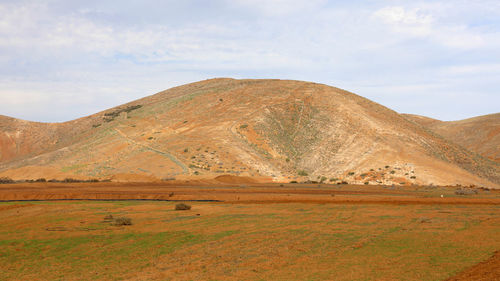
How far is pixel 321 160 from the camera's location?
196 feet

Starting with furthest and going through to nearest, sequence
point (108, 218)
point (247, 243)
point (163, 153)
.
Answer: point (163, 153), point (108, 218), point (247, 243)

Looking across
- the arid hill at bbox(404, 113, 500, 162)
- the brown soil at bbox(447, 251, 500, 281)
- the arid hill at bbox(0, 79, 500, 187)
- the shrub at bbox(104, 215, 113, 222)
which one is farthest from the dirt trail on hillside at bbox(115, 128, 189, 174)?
the arid hill at bbox(404, 113, 500, 162)

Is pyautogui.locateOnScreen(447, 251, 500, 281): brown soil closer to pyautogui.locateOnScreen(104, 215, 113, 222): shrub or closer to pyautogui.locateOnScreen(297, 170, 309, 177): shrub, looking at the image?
pyautogui.locateOnScreen(104, 215, 113, 222): shrub

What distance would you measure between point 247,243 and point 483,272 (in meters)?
7.94

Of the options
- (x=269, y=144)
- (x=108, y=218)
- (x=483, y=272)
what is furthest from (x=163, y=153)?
(x=483, y=272)

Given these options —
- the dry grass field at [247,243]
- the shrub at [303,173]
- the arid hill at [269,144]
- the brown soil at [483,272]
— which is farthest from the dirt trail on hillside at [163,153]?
the brown soil at [483,272]

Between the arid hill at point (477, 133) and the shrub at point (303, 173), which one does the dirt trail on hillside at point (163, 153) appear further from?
the arid hill at point (477, 133)

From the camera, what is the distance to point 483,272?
1000cm

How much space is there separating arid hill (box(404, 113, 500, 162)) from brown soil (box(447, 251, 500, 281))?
103 meters

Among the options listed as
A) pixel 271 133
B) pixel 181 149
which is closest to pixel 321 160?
A: pixel 271 133

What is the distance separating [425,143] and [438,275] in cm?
5615

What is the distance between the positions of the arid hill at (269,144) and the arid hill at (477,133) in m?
46.6

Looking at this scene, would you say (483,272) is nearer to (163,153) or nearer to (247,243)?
(247,243)

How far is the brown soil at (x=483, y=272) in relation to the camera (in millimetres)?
9367
